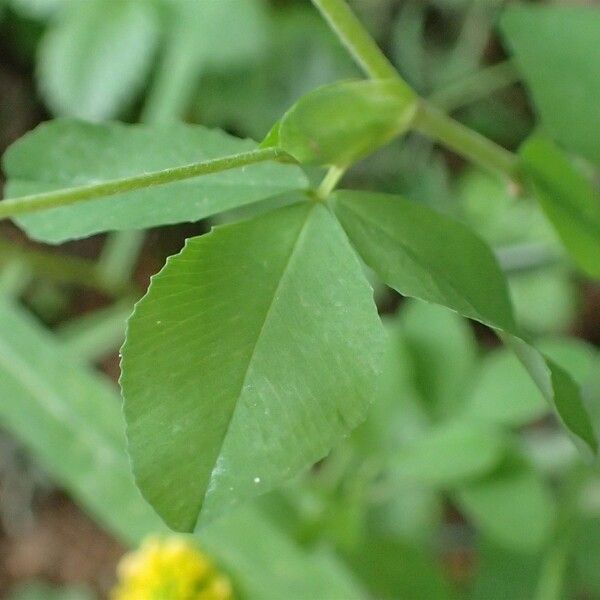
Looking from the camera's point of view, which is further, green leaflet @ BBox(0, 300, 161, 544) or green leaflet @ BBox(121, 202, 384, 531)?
green leaflet @ BBox(0, 300, 161, 544)

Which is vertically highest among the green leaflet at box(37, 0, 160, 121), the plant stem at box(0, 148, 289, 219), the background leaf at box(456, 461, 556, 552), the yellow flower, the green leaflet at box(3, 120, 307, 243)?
the plant stem at box(0, 148, 289, 219)

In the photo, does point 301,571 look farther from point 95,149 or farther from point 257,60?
point 257,60

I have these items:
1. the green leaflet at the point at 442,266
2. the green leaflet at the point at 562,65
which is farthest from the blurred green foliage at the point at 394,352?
the green leaflet at the point at 442,266

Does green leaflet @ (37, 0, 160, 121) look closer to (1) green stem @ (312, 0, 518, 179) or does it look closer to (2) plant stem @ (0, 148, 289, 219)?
(1) green stem @ (312, 0, 518, 179)

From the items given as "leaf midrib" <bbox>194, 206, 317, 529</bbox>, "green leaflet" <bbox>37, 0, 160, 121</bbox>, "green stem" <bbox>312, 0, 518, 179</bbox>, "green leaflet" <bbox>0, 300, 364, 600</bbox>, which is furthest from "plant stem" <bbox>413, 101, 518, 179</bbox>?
"green leaflet" <bbox>37, 0, 160, 121</bbox>

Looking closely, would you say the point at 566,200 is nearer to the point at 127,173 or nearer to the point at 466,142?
the point at 466,142

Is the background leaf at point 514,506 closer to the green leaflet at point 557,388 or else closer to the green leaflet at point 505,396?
the green leaflet at point 505,396
